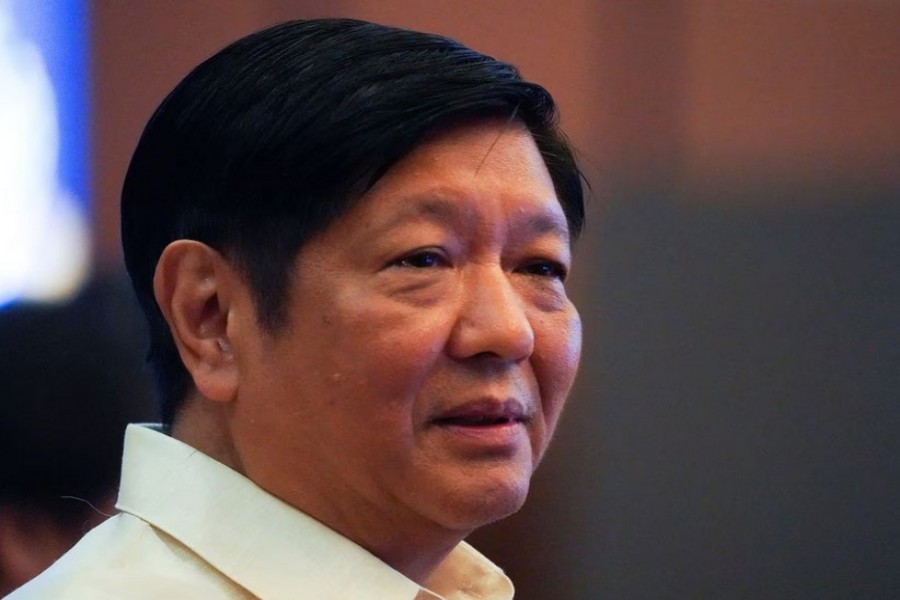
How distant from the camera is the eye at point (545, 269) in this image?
1.14 metres

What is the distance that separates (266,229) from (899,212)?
156 cm

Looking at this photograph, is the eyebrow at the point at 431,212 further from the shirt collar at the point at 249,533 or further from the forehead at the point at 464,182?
the shirt collar at the point at 249,533

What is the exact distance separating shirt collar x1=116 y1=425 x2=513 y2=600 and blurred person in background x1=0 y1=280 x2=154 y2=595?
758 mm

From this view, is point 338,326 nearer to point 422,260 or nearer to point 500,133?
point 422,260

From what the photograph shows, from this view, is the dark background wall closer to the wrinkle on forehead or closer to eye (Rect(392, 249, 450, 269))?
the wrinkle on forehead

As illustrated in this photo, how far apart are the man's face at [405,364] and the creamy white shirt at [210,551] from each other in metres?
0.03

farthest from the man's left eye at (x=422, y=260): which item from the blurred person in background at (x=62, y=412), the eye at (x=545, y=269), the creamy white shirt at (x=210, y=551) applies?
the blurred person in background at (x=62, y=412)

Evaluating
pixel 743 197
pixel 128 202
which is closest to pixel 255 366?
pixel 128 202

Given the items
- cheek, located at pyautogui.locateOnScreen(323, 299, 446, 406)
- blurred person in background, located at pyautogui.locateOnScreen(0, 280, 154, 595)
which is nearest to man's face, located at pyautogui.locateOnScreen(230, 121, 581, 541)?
cheek, located at pyautogui.locateOnScreen(323, 299, 446, 406)

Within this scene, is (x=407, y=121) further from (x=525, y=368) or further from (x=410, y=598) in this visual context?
(x=410, y=598)

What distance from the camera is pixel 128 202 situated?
120cm

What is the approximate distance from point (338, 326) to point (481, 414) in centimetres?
15

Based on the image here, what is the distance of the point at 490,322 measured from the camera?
1044 millimetres

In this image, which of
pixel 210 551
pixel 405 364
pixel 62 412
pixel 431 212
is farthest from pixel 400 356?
pixel 62 412
